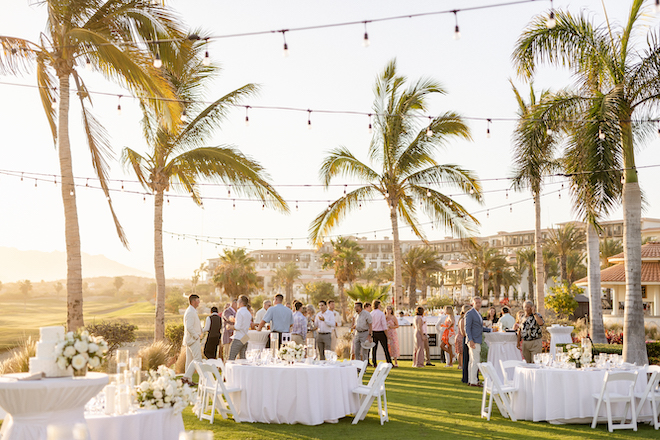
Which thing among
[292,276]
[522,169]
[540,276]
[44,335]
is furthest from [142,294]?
[44,335]

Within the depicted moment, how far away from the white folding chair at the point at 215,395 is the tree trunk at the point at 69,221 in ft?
11.4

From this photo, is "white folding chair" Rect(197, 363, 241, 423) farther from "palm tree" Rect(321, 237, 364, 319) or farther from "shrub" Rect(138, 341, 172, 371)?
"palm tree" Rect(321, 237, 364, 319)

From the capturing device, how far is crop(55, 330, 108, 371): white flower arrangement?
483cm

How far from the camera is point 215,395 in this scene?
9.24m

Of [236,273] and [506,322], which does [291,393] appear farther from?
[236,273]

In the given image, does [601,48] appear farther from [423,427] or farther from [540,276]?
[540,276]

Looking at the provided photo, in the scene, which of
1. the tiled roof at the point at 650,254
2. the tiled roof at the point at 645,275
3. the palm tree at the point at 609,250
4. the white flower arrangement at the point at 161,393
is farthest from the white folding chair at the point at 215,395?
the palm tree at the point at 609,250

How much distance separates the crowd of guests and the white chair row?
0.55 m

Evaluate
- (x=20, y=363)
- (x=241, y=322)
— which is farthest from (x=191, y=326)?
(x=20, y=363)

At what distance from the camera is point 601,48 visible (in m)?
13.6

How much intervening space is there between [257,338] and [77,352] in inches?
363

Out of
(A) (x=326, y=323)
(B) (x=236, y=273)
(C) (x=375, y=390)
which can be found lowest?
(C) (x=375, y=390)

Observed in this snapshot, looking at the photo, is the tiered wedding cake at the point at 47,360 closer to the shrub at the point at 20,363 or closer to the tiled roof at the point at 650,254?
the shrub at the point at 20,363

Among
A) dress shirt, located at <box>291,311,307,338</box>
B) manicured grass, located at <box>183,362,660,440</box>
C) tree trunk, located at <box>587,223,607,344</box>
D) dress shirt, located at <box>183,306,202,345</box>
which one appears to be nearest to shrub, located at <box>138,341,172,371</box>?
dress shirt, located at <box>183,306,202,345</box>
